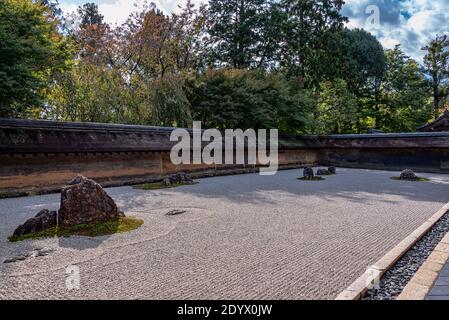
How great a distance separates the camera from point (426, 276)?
325cm

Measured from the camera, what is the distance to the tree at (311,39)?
24781 mm

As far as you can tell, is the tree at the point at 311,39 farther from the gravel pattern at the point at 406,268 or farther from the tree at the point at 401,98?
the gravel pattern at the point at 406,268

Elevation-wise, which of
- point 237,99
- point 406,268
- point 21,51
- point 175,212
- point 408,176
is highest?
point 21,51

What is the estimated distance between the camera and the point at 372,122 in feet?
95.4

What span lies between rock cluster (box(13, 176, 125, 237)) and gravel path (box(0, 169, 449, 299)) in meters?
0.62

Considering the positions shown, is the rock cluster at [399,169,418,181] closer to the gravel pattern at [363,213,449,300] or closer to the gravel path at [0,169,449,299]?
the gravel path at [0,169,449,299]

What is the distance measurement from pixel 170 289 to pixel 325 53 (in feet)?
85.5

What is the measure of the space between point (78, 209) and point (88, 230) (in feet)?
1.56

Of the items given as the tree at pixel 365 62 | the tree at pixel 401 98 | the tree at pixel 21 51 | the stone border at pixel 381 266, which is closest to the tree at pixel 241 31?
the tree at pixel 365 62

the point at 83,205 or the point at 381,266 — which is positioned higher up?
the point at 83,205

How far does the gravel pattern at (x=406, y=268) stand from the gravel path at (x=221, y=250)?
0.25 metres

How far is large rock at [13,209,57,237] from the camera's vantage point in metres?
4.93

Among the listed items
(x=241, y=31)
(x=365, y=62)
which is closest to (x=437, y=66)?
(x=365, y=62)

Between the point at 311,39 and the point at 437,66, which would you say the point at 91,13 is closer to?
the point at 311,39
